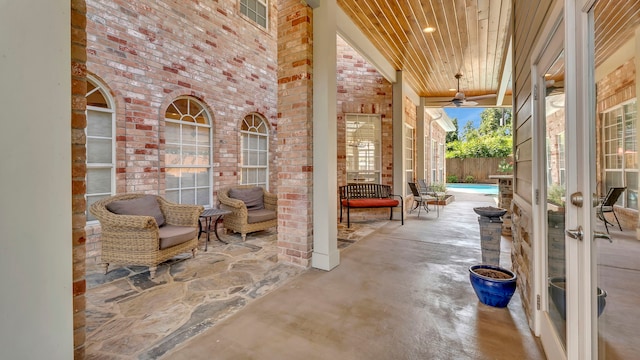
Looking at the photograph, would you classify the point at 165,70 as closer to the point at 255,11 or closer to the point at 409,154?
the point at 255,11

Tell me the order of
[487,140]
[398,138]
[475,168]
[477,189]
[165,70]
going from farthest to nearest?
[487,140] → [475,168] → [477,189] → [398,138] → [165,70]

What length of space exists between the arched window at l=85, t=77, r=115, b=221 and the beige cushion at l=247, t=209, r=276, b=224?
189cm

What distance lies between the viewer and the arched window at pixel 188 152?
4.35 meters

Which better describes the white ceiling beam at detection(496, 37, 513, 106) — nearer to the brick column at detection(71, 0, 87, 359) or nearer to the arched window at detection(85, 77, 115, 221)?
the brick column at detection(71, 0, 87, 359)

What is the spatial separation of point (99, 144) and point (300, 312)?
11.1ft

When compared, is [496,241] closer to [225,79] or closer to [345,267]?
[345,267]

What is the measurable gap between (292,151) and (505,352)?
8.62 ft

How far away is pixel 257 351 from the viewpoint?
5.84 feet

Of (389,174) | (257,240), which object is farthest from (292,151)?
(389,174)

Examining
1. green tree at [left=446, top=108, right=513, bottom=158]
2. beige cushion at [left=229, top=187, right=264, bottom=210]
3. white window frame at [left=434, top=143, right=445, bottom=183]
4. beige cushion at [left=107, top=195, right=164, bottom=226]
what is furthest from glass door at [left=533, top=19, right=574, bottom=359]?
green tree at [left=446, top=108, right=513, bottom=158]

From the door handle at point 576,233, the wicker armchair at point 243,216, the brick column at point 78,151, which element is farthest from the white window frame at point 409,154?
the brick column at point 78,151

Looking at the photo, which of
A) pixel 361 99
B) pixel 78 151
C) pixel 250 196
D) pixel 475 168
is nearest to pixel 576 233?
pixel 78 151

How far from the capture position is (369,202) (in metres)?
5.68

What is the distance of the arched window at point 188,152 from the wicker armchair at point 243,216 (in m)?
0.45
